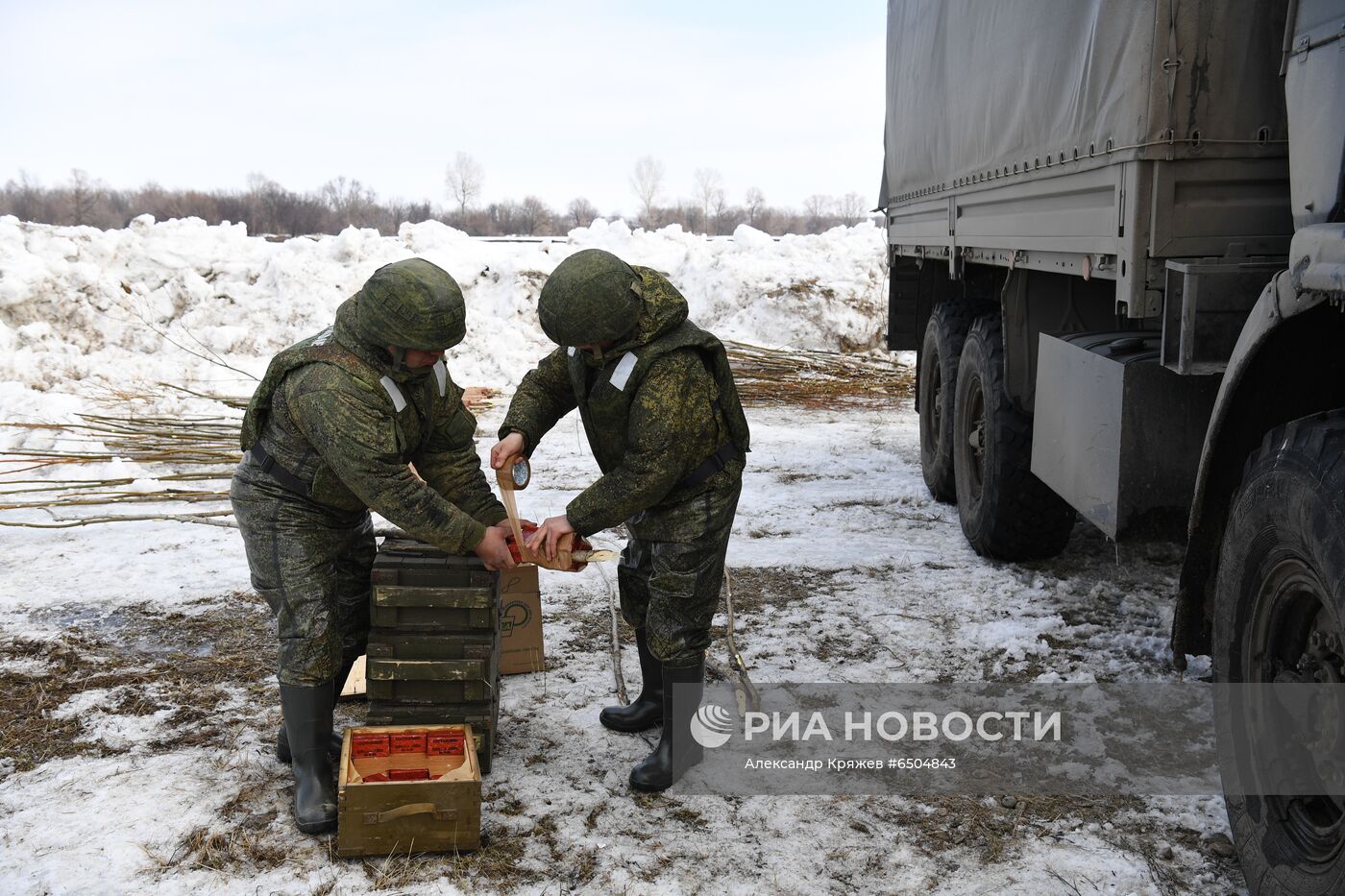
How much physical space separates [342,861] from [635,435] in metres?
1.54

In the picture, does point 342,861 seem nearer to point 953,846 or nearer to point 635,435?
point 635,435

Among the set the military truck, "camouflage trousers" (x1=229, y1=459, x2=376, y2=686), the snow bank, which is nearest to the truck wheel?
the military truck

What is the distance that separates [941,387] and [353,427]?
4.70m

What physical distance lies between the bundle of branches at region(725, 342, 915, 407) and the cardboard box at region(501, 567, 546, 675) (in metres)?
7.94

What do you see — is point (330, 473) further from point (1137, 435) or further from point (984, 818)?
point (1137, 435)

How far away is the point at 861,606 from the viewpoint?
17.9 feet

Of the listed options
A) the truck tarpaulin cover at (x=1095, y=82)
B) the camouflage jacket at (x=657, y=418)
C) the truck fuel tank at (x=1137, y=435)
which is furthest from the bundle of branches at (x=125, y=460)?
the truck fuel tank at (x=1137, y=435)

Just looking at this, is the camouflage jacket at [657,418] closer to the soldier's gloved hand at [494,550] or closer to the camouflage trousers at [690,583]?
the camouflage trousers at [690,583]

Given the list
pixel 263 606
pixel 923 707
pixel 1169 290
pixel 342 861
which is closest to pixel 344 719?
pixel 342 861

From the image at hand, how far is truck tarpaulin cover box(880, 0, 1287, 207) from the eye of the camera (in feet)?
10.7

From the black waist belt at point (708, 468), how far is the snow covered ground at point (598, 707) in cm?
105

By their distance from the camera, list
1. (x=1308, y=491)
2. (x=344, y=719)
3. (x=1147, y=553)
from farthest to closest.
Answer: (x=1147, y=553), (x=344, y=719), (x=1308, y=491)

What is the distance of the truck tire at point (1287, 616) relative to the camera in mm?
2387

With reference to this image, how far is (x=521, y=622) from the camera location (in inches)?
181
